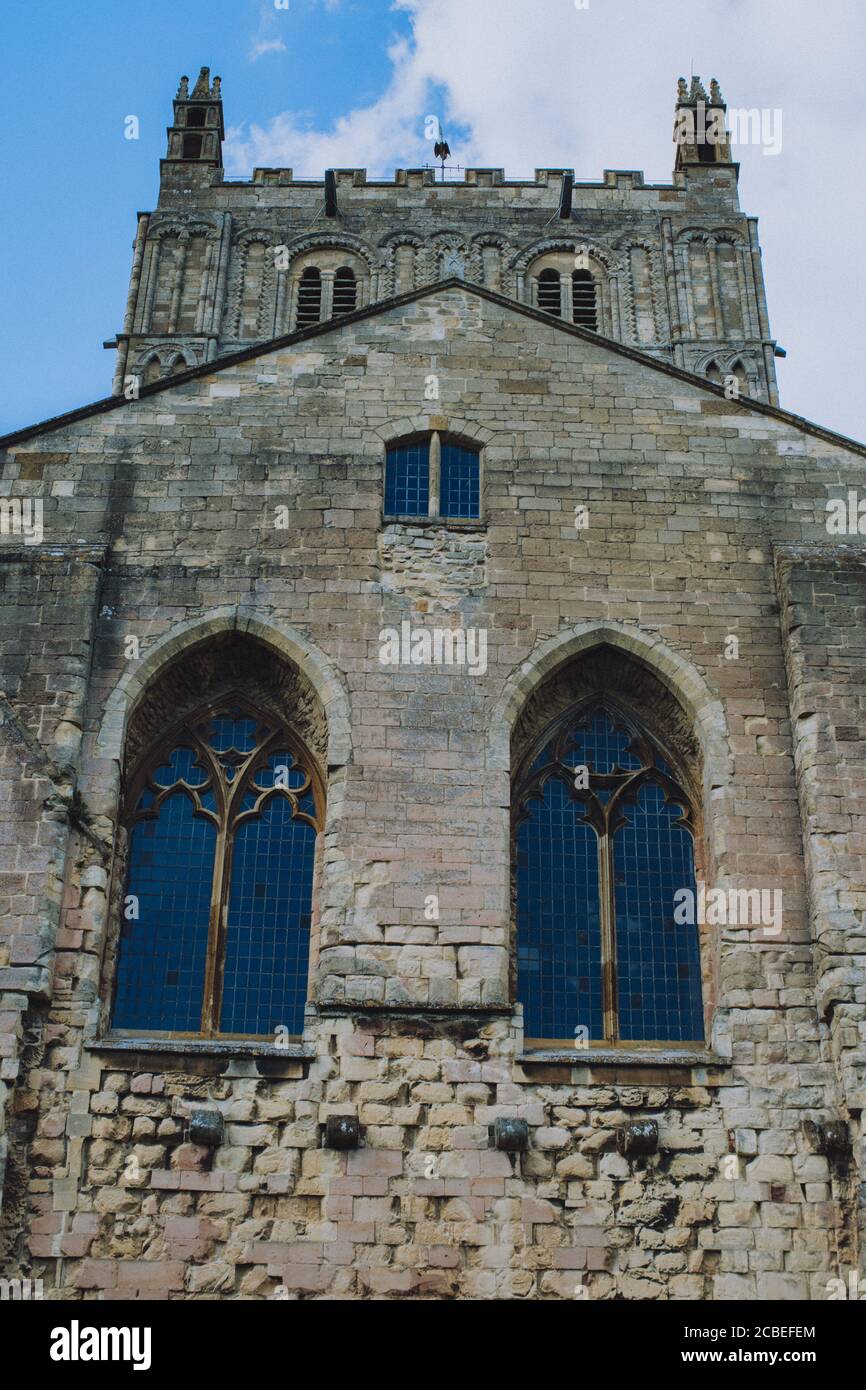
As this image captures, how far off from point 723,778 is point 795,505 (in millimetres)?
2729

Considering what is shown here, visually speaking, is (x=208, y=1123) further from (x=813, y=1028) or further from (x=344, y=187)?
(x=344, y=187)

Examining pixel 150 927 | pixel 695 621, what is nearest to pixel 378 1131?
pixel 150 927

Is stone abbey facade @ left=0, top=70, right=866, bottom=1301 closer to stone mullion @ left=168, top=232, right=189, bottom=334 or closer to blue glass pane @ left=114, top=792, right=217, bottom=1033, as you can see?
blue glass pane @ left=114, top=792, right=217, bottom=1033

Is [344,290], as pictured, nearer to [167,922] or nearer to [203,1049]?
[167,922]

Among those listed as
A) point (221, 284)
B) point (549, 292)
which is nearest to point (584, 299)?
point (549, 292)

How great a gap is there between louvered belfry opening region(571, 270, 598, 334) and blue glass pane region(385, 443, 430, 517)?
62.2 ft

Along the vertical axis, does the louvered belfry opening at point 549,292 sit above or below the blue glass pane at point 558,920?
above

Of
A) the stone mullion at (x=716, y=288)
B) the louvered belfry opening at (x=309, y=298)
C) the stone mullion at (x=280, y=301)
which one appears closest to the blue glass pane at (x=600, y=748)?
the stone mullion at (x=716, y=288)

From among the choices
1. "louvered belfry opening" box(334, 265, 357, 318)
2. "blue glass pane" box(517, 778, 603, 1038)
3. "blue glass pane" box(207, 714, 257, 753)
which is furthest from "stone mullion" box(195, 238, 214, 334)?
"blue glass pane" box(517, 778, 603, 1038)

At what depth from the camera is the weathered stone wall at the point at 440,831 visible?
11.0 meters

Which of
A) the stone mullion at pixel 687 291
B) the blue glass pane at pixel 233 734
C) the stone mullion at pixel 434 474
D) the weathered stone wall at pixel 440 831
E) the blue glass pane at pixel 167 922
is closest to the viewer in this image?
the weathered stone wall at pixel 440 831

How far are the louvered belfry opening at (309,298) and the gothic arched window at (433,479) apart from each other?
62.2ft

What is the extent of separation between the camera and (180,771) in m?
13.3

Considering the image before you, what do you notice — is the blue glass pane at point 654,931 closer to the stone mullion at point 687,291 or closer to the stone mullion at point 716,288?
the stone mullion at point 687,291
